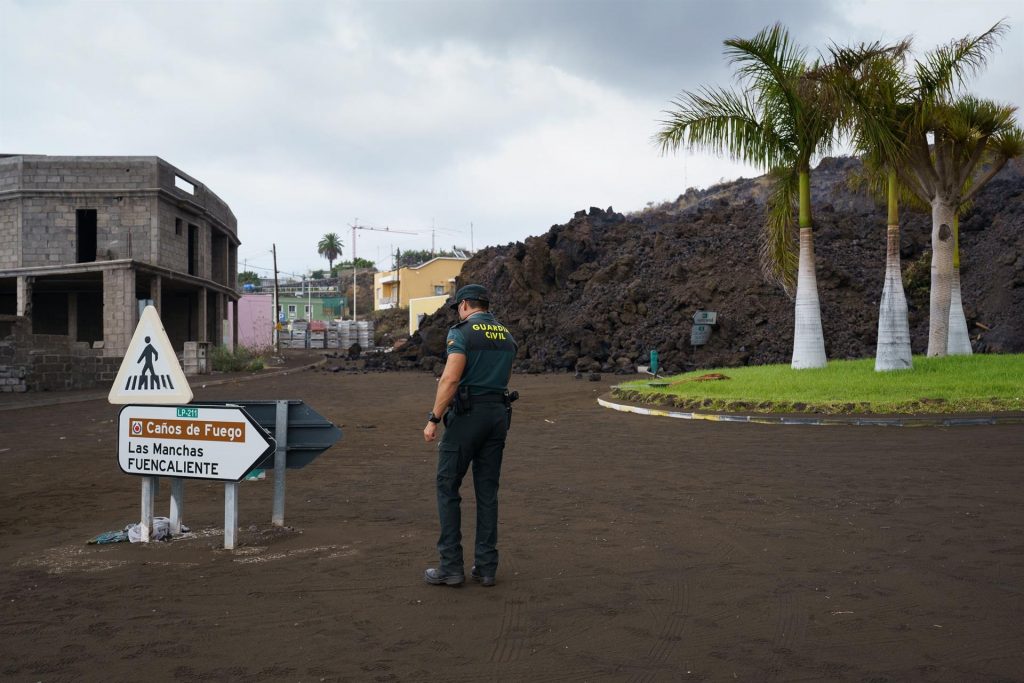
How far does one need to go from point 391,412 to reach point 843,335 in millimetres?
17858

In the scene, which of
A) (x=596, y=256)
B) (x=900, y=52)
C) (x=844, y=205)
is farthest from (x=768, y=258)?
(x=844, y=205)

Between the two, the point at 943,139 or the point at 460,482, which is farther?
the point at 943,139

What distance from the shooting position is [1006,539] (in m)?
5.74

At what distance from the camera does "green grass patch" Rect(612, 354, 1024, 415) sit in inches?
517

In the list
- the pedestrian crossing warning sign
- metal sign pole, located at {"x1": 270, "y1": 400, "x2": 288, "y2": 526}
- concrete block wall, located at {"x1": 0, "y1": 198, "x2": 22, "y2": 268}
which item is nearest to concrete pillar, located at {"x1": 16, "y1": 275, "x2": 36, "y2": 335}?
concrete block wall, located at {"x1": 0, "y1": 198, "x2": 22, "y2": 268}

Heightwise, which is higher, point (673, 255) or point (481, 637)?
point (673, 255)

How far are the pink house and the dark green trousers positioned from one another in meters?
61.6

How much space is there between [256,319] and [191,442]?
6183cm

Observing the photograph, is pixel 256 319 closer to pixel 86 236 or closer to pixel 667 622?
pixel 86 236

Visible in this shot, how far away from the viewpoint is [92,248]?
3478 centimetres

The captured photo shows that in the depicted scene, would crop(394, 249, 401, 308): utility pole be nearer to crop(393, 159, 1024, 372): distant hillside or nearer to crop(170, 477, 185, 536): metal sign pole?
crop(393, 159, 1024, 372): distant hillside

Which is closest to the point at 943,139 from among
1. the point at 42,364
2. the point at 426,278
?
the point at 42,364

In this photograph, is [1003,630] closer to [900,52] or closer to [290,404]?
[290,404]

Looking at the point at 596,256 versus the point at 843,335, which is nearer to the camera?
the point at 843,335
